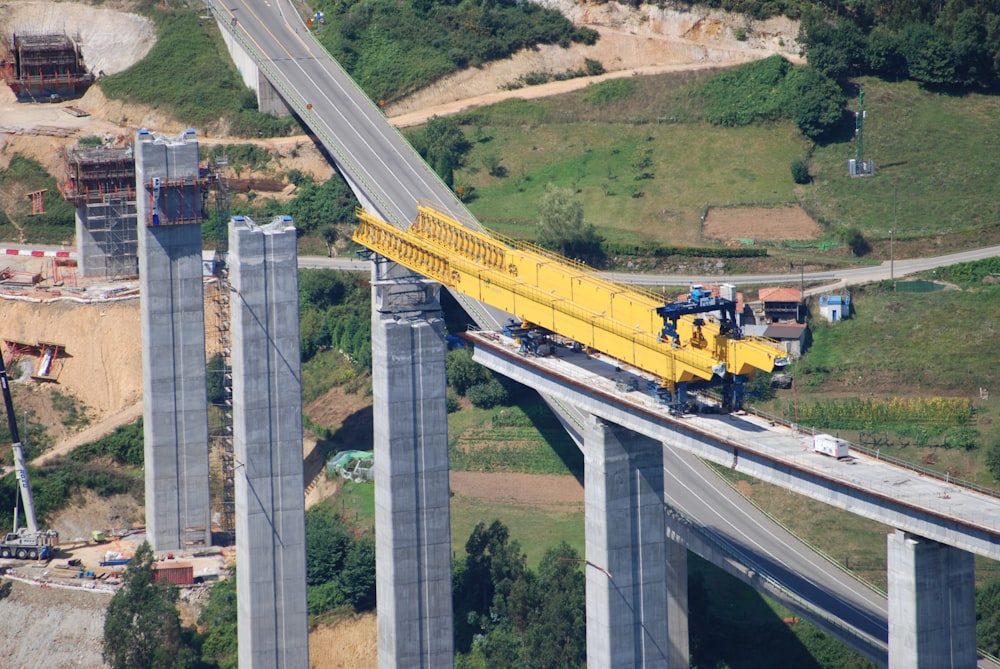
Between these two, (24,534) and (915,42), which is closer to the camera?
(24,534)

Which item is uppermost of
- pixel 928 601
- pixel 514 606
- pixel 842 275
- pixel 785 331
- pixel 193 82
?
pixel 193 82

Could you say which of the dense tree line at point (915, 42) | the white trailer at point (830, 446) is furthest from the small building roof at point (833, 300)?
the white trailer at point (830, 446)

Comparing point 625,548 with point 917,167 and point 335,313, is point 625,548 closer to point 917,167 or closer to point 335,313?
point 335,313

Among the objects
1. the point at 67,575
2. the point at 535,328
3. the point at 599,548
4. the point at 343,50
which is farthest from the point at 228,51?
the point at 599,548

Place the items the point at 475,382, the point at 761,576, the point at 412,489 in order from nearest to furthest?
the point at 761,576, the point at 412,489, the point at 475,382

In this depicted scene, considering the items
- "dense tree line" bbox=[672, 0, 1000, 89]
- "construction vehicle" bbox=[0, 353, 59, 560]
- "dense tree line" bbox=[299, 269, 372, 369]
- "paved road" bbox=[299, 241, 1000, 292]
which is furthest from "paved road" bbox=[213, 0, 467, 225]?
"dense tree line" bbox=[672, 0, 1000, 89]

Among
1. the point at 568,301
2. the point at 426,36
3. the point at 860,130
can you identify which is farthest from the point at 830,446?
the point at 426,36
